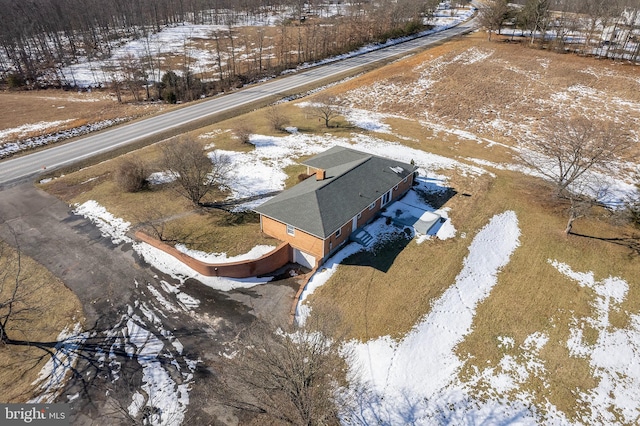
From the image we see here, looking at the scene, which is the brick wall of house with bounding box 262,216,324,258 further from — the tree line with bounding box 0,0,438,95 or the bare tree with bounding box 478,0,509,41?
the bare tree with bounding box 478,0,509,41

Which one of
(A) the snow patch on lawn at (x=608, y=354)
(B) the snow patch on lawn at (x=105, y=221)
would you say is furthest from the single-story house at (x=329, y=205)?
(A) the snow patch on lawn at (x=608, y=354)

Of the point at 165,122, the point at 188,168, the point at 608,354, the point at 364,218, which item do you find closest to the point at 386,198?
the point at 364,218

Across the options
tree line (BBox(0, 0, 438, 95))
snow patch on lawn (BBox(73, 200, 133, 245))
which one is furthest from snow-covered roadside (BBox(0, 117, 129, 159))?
snow patch on lawn (BBox(73, 200, 133, 245))

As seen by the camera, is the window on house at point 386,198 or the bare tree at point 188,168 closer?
the bare tree at point 188,168

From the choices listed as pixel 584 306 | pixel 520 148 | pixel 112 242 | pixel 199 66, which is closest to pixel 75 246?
pixel 112 242

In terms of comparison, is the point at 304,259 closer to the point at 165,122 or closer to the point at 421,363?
the point at 421,363

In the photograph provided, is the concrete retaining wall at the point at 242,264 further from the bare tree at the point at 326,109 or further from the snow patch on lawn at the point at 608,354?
the bare tree at the point at 326,109

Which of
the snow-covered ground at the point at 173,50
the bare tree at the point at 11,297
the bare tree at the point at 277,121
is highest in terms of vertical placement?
the snow-covered ground at the point at 173,50
